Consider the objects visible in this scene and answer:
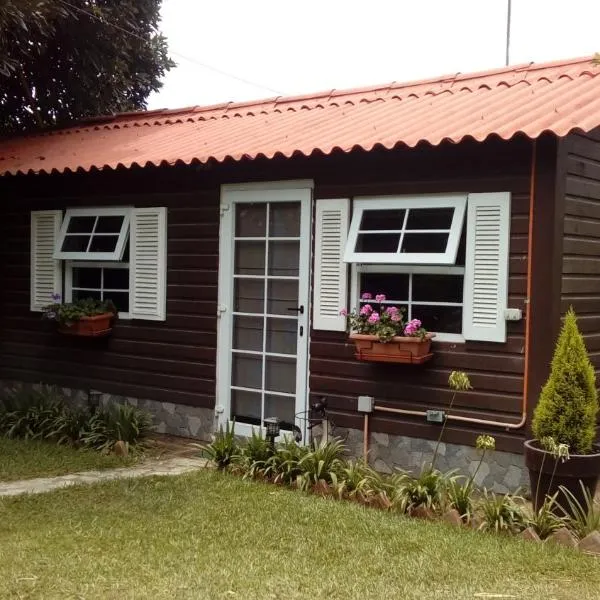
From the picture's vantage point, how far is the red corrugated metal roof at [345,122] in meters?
5.56

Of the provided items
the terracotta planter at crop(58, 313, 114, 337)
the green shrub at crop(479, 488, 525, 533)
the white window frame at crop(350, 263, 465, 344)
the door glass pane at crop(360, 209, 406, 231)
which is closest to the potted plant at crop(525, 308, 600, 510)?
the green shrub at crop(479, 488, 525, 533)

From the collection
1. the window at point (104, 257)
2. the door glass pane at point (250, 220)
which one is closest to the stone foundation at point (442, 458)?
the door glass pane at point (250, 220)

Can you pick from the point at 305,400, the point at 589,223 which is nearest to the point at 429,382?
the point at 305,400

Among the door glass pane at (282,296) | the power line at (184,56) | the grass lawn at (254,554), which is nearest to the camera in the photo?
the grass lawn at (254,554)

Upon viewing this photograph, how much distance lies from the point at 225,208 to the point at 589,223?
119 inches

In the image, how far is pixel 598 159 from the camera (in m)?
5.73

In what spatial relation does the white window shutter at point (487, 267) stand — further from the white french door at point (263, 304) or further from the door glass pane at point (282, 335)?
the door glass pane at point (282, 335)

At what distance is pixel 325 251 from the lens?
634 centimetres

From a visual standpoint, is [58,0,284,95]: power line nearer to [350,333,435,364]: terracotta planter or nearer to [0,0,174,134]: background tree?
[0,0,174,134]: background tree

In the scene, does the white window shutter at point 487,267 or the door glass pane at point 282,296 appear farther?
the door glass pane at point 282,296

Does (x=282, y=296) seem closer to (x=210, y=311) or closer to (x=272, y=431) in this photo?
(x=210, y=311)

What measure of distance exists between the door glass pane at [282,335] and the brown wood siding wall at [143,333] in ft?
1.91

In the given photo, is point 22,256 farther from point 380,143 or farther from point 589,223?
point 589,223

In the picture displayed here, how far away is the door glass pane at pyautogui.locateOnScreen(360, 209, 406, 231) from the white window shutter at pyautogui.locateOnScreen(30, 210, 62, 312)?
141 inches
